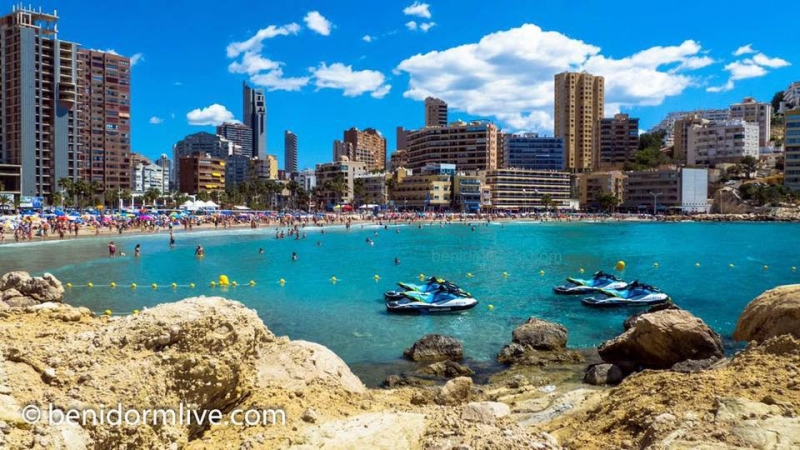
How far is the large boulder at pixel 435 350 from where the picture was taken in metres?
19.2

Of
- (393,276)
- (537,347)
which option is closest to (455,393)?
(537,347)

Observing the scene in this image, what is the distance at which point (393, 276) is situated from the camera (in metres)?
41.6

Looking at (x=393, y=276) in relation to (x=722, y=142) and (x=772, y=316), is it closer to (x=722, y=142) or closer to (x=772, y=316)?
(x=772, y=316)

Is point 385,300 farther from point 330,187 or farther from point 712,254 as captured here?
point 330,187

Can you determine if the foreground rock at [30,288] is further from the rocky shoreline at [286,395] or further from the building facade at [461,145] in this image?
the building facade at [461,145]

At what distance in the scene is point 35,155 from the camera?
118 metres

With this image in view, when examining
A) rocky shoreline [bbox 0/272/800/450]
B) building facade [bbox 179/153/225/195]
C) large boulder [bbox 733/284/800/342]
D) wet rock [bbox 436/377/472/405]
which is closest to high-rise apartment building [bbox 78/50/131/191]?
building facade [bbox 179/153/225/195]

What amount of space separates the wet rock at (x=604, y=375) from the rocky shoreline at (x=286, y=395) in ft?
12.6

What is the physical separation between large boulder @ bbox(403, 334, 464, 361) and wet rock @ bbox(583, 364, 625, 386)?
4.77 metres

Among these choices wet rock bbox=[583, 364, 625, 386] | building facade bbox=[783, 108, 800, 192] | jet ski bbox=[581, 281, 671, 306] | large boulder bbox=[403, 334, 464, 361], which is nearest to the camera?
wet rock bbox=[583, 364, 625, 386]

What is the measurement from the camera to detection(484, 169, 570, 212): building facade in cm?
16762

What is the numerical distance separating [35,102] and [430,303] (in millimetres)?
120671

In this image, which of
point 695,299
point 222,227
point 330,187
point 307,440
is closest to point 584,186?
point 330,187

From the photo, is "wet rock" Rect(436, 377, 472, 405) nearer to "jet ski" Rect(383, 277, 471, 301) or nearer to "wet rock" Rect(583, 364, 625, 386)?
"wet rock" Rect(583, 364, 625, 386)
